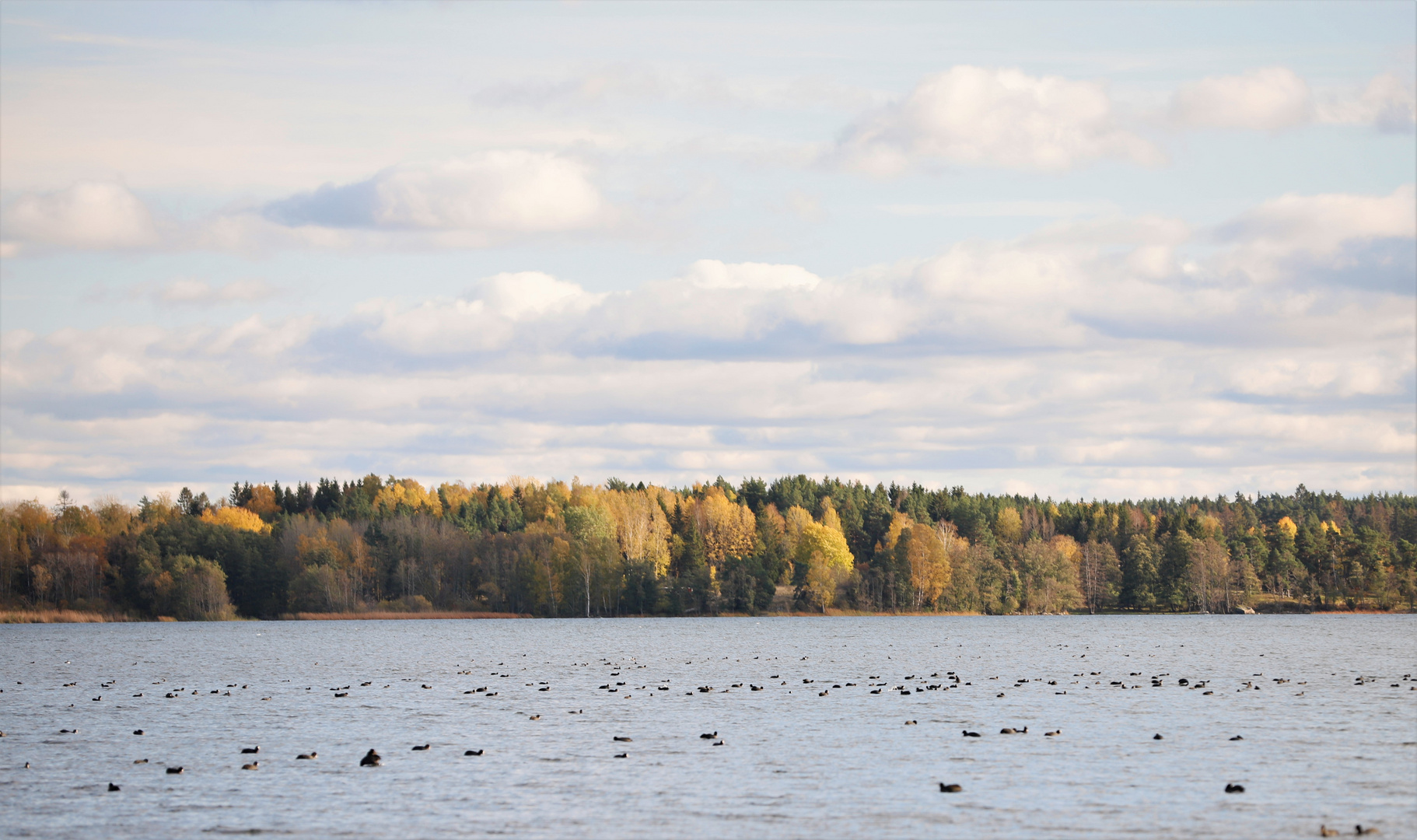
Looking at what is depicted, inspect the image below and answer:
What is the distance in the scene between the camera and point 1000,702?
5766 cm

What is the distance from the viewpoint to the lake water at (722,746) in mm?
31594

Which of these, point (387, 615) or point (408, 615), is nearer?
point (408, 615)

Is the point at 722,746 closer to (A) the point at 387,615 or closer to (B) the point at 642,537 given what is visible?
(A) the point at 387,615

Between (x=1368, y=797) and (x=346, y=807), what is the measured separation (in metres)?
25.8

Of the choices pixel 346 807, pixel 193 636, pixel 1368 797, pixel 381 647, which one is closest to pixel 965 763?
pixel 1368 797

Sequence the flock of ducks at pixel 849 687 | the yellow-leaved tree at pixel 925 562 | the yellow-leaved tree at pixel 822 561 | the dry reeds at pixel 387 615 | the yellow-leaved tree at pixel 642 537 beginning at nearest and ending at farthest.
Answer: the flock of ducks at pixel 849 687, the dry reeds at pixel 387 615, the yellow-leaved tree at pixel 822 561, the yellow-leaved tree at pixel 925 562, the yellow-leaved tree at pixel 642 537

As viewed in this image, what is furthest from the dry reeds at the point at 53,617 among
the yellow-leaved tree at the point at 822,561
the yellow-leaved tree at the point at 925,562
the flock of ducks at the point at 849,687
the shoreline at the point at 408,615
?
the flock of ducks at the point at 849,687

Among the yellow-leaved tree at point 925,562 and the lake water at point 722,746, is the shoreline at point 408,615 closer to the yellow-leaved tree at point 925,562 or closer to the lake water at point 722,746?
the yellow-leaved tree at point 925,562

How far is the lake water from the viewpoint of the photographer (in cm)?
3159

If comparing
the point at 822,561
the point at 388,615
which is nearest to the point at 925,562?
the point at 822,561

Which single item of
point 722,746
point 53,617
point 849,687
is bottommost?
point 53,617

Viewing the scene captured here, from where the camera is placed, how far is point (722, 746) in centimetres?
4366

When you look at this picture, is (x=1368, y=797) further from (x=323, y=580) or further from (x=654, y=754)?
(x=323, y=580)

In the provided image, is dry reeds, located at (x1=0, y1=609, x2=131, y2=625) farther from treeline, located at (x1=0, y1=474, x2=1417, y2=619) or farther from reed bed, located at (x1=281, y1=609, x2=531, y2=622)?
reed bed, located at (x1=281, y1=609, x2=531, y2=622)
